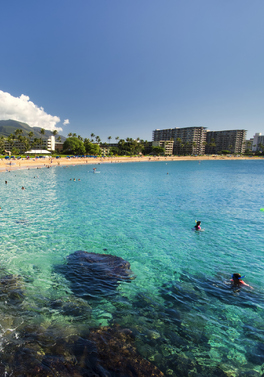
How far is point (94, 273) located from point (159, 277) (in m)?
3.46

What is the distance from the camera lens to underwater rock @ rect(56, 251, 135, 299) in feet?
31.5

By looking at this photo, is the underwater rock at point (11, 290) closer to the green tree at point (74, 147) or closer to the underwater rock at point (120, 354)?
the underwater rock at point (120, 354)

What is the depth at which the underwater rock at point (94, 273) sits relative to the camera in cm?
959

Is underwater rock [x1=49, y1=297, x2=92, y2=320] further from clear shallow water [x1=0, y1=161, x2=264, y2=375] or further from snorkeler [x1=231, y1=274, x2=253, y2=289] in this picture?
snorkeler [x1=231, y1=274, x2=253, y2=289]

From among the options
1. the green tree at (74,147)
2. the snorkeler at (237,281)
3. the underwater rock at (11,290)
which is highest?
the green tree at (74,147)

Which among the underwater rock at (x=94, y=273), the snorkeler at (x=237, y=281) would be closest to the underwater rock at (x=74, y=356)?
the underwater rock at (x=94, y=273)

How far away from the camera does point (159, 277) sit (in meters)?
11.0

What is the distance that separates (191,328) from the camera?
752cm

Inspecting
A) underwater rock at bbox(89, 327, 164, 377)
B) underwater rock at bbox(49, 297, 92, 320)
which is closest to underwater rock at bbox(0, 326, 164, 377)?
underwater rock at bbox(89, 327, 164, 377)

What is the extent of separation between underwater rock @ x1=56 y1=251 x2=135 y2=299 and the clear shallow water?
399 mm

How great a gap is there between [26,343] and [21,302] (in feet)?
8.21

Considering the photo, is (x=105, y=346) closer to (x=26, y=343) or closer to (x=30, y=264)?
(x=26, y=343)

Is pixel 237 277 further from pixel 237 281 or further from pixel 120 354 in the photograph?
pixel 120 354

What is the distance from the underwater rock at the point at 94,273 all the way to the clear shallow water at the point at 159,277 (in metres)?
0.40
